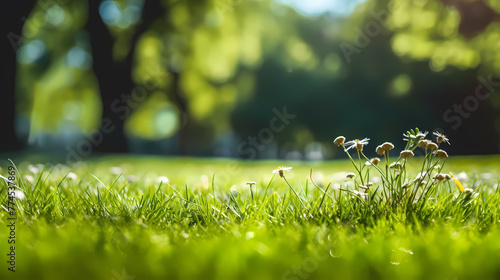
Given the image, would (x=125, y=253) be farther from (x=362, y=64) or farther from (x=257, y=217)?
(x=362, y=64)

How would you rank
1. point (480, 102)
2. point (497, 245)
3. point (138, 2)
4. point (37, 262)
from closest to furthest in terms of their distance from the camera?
point (37, 262), point (497, 245), point (138, 2), point (480, 102)

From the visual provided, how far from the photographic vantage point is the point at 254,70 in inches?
845

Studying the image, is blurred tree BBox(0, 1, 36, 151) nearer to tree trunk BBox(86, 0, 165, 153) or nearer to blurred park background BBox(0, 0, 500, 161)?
blurred park background BBox(0, 0, 500, 161)

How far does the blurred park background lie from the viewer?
51.0ft

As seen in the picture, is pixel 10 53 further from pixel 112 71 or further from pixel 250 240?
pixel 250 240

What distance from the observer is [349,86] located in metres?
21.0

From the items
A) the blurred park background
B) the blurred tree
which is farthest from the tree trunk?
the blurred tree

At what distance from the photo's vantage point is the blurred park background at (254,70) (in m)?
15.6

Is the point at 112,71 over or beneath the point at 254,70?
beneath

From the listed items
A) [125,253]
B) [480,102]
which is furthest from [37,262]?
[480,102]

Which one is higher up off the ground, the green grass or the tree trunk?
the tree trunk

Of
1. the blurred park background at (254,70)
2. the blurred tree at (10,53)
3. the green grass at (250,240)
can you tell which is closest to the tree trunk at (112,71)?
the blurred park background at (254,70)

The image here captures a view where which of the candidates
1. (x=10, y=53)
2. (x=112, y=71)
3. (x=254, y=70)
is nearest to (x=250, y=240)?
(x=10, y=53)

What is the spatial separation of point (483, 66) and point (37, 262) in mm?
18007
